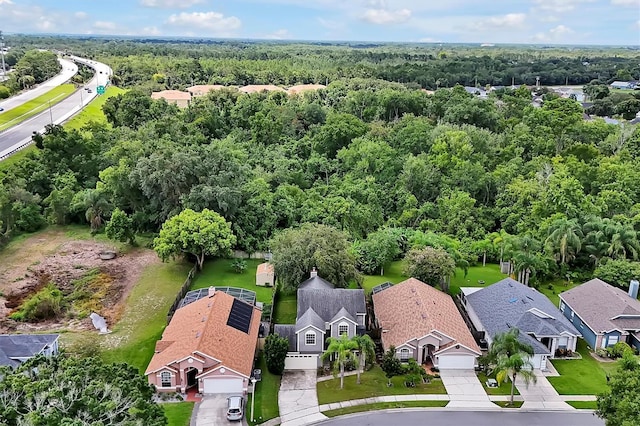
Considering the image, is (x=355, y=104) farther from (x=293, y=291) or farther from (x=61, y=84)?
(x=61, y=84)

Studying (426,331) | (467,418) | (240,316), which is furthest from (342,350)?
(240,316)

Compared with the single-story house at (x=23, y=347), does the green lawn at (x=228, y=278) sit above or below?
below

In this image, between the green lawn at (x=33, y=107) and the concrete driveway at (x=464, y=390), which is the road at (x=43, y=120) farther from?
the concrete driveway at (x=464, y=390)

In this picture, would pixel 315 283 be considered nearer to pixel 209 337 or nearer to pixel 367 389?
pixel 367 389

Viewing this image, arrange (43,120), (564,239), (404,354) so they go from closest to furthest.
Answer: (404,354) < (564,239) < (43,120)

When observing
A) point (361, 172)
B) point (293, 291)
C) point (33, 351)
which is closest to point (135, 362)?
point (33, 351)

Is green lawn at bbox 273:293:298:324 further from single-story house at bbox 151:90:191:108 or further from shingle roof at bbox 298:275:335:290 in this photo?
single-story house at bbox 151:90:191:108

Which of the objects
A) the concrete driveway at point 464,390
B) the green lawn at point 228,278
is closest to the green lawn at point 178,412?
the green lawn at point 228,278
